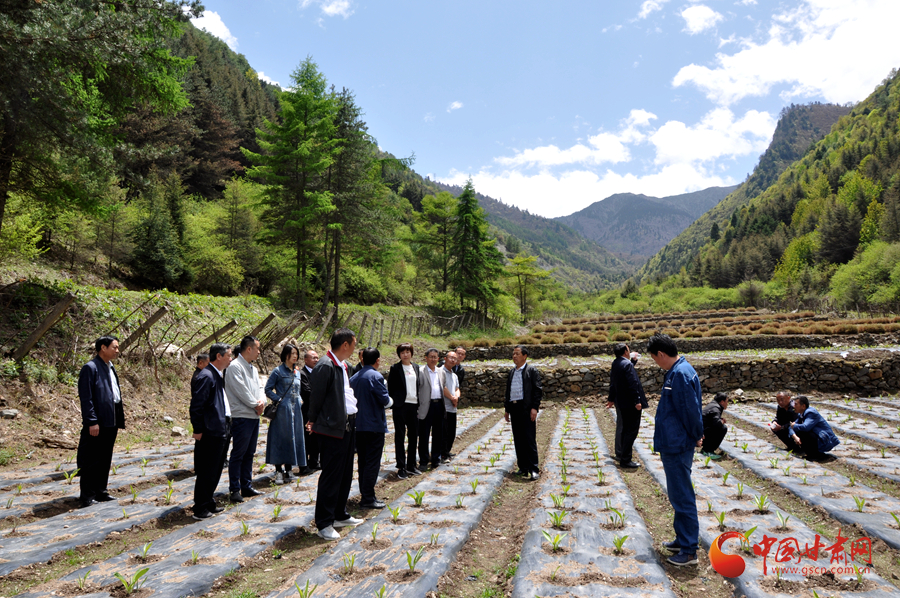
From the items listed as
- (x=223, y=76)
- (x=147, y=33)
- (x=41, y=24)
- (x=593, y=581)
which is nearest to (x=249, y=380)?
(x=593, y=581)

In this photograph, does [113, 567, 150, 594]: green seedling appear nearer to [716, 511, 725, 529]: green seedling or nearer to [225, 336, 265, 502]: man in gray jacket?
[225, 336, 265, 502]: man in gray jacket

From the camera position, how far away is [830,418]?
9977mm

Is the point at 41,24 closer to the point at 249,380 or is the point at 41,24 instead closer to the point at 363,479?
the point at 249,380

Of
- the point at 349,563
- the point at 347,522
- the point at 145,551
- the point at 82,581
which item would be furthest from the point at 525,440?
the point at 82,581

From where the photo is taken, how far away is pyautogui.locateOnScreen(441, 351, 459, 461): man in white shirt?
7.68 meters

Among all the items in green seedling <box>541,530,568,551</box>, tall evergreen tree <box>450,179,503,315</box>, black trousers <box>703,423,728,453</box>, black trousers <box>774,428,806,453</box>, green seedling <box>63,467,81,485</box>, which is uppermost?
tall evergreen tree <box>450,179,503,315</box>

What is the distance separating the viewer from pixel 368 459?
5238 millimetres

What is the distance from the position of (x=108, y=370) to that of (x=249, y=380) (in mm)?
1752

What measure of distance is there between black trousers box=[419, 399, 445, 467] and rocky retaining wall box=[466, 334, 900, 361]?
18.5 meters

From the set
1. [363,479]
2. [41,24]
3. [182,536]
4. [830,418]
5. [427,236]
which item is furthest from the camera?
[427,236]

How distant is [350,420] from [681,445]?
3121mm

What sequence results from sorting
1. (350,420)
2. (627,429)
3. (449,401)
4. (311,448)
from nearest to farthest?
(350,420) < (311,448) < (627,429) < (449,401)

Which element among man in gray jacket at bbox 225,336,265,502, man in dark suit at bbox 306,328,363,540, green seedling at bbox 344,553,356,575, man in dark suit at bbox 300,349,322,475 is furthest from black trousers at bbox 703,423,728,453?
man in gray jacket at bbox 225,336,265,502

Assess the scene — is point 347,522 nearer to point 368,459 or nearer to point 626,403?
point 368,459
